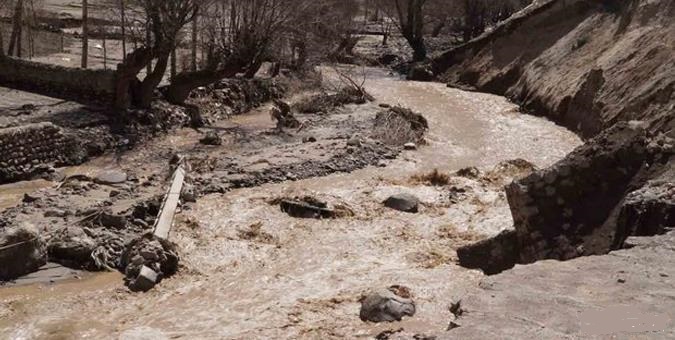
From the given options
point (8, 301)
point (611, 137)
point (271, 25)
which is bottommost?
point (8, 301)

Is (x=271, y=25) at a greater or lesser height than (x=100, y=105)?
greater

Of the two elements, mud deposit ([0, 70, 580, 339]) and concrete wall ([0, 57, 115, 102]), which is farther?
concrete wall ([0, 57, 115, 102])

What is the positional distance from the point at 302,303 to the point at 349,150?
7618 mm

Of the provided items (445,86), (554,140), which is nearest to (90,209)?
(554,140)

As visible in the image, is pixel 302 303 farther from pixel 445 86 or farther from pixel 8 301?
pixel 445 86

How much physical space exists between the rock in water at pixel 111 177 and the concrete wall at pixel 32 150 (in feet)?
4.95

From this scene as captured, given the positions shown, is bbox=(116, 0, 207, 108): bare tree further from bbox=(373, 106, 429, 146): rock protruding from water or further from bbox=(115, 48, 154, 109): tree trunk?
bbox=(373, 106, 429, 146): rock protruding from water

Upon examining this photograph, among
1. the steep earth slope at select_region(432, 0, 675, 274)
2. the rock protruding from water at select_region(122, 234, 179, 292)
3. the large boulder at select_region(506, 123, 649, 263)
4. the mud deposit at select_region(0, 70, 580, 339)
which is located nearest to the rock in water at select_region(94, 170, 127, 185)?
the mud deposit at select_region(0, 70, 580, 339)

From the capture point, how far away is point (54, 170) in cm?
1509

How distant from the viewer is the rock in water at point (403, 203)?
1315cm

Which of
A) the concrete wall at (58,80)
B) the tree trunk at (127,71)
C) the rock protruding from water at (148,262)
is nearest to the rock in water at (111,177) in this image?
the rock protruding from water at (148,262)

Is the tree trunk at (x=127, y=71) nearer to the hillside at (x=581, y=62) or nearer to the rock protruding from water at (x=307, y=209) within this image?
the rock protruding from water at (x=307, y=209)

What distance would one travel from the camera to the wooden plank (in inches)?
438

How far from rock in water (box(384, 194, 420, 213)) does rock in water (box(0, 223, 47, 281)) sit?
5733 mm
